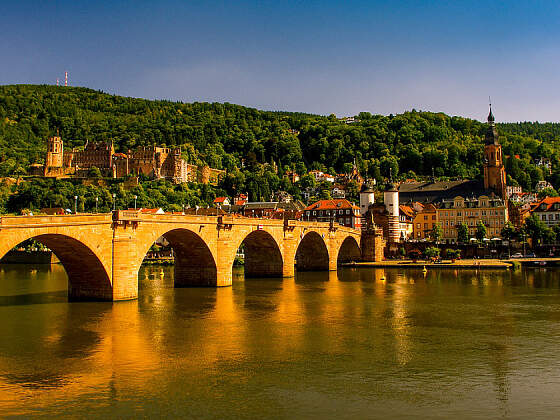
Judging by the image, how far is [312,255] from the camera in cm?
7219

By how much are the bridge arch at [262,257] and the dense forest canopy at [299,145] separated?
8971 cm

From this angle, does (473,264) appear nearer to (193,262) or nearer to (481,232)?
(481,232)

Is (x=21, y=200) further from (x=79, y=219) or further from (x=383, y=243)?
(x=79, y=219)

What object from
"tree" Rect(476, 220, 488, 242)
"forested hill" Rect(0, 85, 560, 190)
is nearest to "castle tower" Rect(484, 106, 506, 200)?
"tree" Rect(476, 220, 488, 242)

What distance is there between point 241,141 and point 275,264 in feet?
459

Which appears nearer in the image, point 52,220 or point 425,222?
point 52,220

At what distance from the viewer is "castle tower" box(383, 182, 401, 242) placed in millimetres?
93312

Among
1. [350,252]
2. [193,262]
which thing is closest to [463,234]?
[350,252]

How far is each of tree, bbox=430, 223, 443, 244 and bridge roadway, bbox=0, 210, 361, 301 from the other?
3715cm

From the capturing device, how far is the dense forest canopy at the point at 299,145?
160 m

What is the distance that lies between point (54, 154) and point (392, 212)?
105m

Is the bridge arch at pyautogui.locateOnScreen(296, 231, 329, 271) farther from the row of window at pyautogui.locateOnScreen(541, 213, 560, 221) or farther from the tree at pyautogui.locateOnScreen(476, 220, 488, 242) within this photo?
the row of window at pyautogui.locateOnScreen(541, 213, 560, 221)

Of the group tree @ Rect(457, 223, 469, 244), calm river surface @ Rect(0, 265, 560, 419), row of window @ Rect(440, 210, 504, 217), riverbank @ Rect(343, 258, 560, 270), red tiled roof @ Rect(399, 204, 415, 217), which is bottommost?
calm river surface @ Rect(0, 265, 560, 419)

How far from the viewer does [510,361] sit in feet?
76.0
